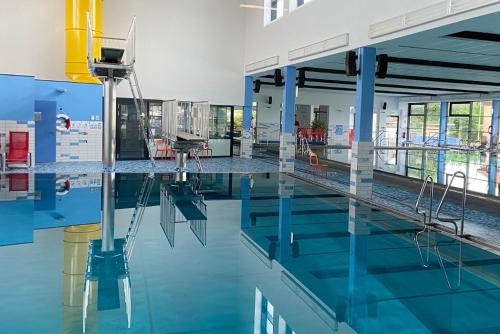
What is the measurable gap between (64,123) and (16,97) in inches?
64.4

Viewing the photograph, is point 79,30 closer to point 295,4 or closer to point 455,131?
point 295,4

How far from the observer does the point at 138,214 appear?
25.4 ft

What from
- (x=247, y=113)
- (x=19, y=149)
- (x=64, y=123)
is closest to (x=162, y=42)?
(x=247, y=113)

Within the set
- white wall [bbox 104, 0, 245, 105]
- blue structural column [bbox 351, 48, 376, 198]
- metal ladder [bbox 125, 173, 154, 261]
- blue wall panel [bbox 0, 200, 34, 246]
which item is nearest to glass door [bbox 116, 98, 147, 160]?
white wall [bbox 104, 0, 245, 105]

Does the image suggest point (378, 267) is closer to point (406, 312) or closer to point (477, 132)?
point (406, 312)

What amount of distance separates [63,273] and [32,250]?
45.1 inches

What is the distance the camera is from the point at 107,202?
866cm

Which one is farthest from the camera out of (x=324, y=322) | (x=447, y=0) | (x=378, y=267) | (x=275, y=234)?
(x=447, y=0)

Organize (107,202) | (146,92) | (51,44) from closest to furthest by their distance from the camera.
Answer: (107,202) < (51,44) < (146,92)

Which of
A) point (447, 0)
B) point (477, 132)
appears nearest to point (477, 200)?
point (447, 0)

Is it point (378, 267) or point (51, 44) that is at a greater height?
point (51, 44)

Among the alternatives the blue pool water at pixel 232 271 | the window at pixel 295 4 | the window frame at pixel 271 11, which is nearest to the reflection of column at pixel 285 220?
the blue pool water at pixel 232 271

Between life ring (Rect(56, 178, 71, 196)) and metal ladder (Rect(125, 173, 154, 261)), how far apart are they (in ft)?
4.93

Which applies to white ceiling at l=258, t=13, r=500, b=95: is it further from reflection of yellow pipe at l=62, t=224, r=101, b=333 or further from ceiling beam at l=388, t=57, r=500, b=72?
reflection of yellow pipe at l=62, t=224, r=101, b=333
